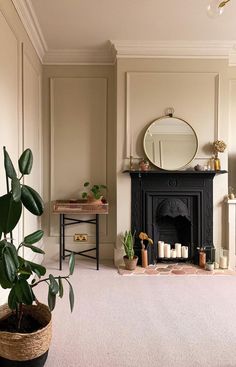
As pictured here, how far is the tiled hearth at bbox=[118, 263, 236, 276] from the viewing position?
11.6 feet

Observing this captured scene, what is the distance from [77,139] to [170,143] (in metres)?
1.21

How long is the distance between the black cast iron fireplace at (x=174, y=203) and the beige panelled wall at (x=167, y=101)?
Answer: 0.14m

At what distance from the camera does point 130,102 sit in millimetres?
3814

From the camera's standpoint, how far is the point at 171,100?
384 cm

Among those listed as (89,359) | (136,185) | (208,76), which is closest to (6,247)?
(89,359)

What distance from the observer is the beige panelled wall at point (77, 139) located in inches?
160

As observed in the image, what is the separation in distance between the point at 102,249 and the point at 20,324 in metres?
2.33

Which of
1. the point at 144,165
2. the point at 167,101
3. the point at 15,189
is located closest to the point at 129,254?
the point at 144,165

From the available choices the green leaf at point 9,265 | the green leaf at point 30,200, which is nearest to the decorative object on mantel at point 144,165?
the green leaf at point 30,200

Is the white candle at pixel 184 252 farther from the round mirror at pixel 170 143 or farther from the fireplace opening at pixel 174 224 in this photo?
the round mirror at pixel 170 143

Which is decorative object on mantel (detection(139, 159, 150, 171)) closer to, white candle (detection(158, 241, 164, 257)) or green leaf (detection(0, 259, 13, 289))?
white candle (detection(158, 241, 164, 257))

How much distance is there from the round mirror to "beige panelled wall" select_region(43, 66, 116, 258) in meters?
0.55

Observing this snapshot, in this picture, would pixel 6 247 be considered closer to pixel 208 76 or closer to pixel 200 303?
pixel 200 303

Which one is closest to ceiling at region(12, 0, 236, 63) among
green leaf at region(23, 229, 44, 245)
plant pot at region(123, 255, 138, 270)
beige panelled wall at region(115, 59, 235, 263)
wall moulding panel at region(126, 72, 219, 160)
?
beige panelled wall at region(115, 59, 235, 263)
